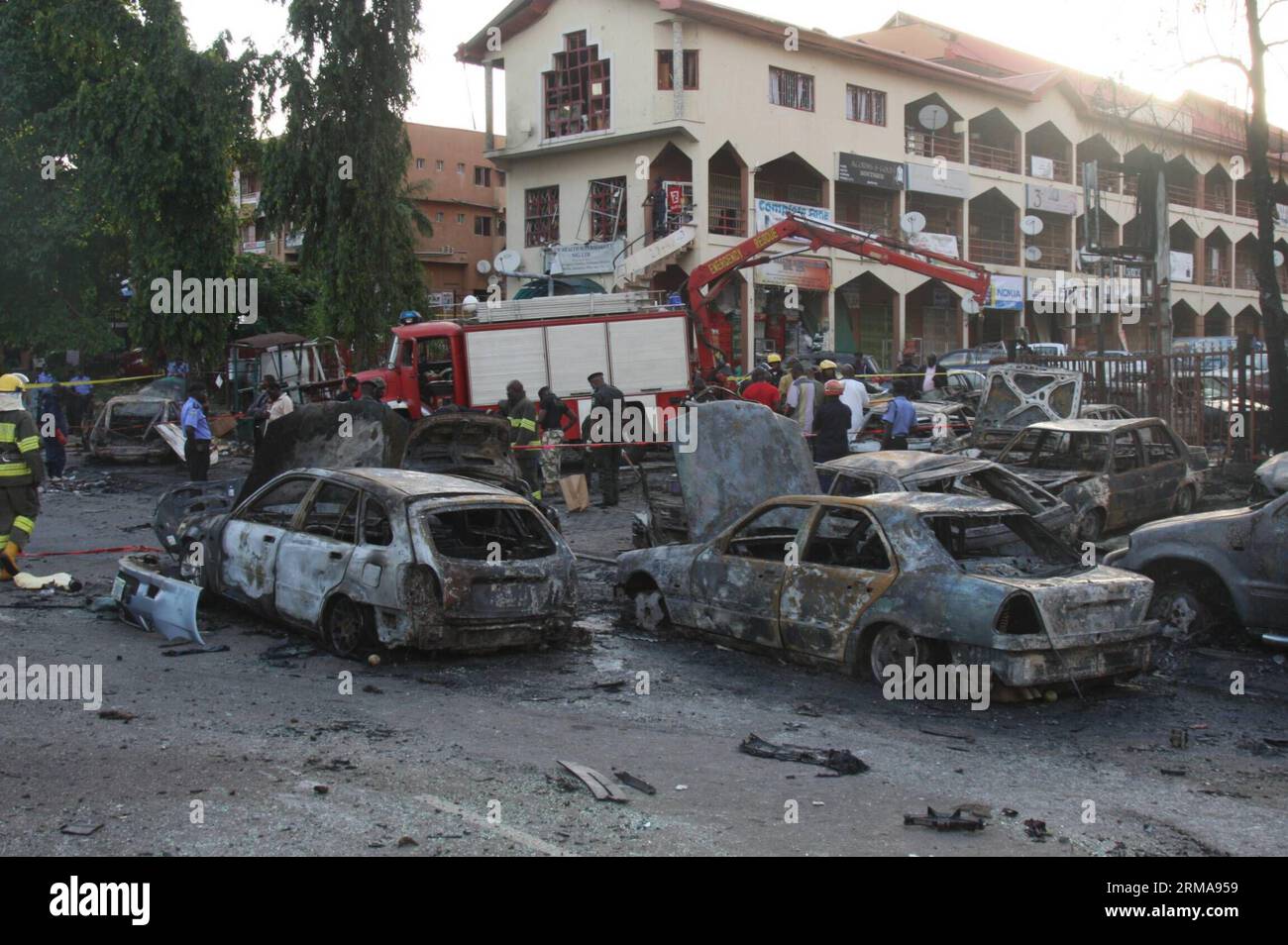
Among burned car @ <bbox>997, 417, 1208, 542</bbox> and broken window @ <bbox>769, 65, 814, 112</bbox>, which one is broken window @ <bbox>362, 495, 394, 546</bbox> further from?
broken window @ <bbox>769, 65, 814, 112</bbox>

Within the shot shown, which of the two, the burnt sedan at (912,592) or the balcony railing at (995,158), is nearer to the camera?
the burnt sedan at (912,592)

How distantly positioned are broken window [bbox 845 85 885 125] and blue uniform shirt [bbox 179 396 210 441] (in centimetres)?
2622

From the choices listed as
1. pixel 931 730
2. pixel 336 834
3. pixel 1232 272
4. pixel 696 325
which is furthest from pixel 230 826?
pixel 1232 272

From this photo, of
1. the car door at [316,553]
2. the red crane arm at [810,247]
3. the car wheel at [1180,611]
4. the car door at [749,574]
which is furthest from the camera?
the red crane arm at [810,247]

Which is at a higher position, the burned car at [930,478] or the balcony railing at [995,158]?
the balcony railing at [995,158]

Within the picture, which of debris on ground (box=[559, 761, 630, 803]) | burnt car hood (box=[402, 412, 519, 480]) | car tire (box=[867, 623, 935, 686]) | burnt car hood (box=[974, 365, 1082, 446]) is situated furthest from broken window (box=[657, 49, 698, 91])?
debris on ground (box=[559, 761, 630, 803])

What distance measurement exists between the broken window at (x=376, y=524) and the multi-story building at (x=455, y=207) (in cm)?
4380

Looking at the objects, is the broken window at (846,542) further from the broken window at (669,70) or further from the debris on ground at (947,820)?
the broken window at (669,70)

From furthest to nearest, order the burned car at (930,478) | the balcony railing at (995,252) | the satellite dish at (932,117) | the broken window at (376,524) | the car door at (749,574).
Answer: the balcony railing at (995,252) < the satellite dish at (932,117) < the burned car at (930,478) < the car door at (749,574) < the broken window at (376,524)

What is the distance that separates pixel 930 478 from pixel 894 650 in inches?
124

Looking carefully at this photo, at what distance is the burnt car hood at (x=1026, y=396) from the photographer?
18484mm

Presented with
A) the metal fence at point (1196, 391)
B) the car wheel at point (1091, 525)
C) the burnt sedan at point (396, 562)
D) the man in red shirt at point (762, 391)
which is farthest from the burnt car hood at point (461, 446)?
the metal fence at point (1196, 391)

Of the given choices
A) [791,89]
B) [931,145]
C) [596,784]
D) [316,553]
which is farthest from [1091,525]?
[931,145]

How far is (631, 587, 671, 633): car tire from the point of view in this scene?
9.80 meters
